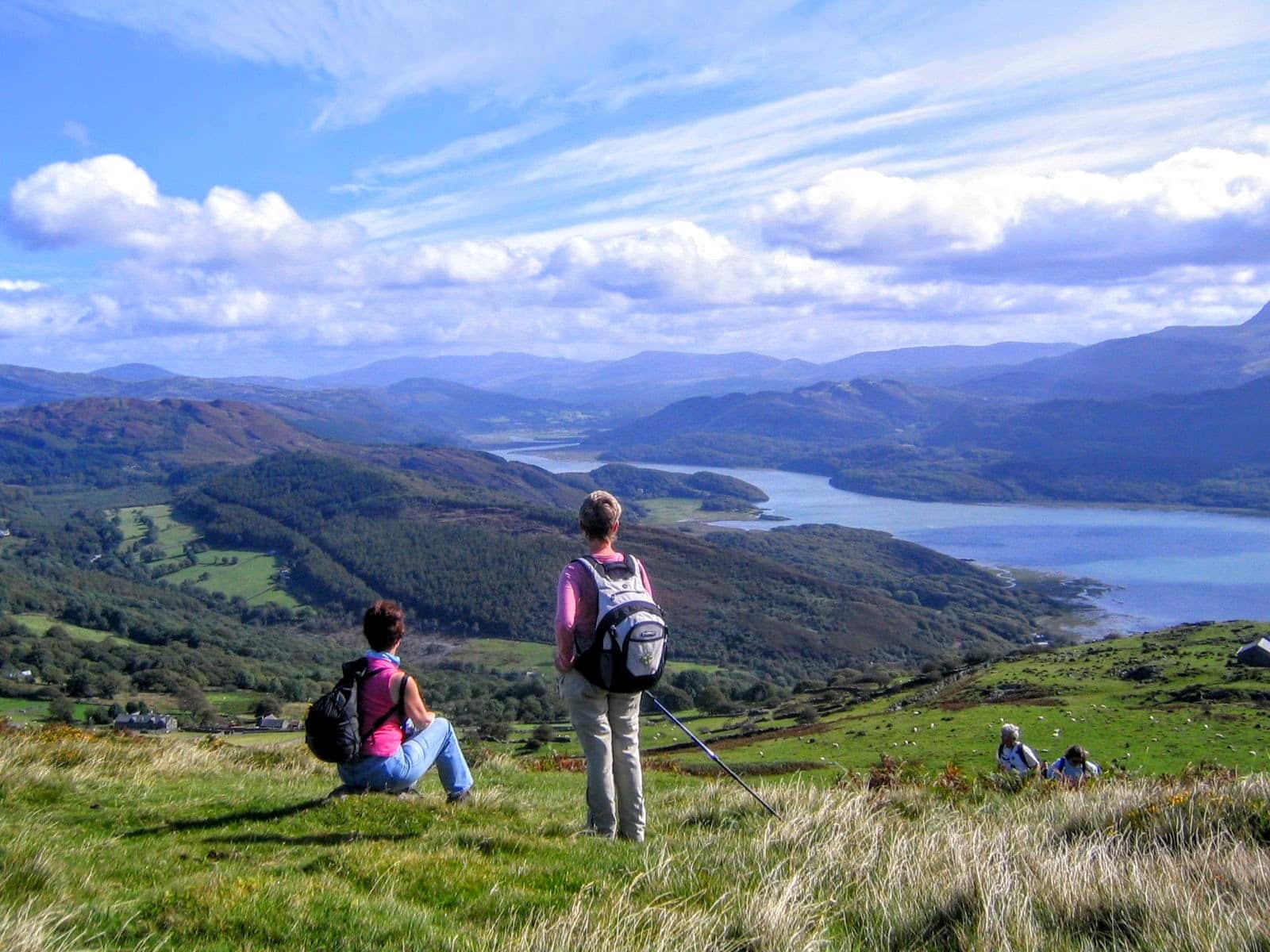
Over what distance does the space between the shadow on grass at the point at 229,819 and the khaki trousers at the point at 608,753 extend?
1891 mm

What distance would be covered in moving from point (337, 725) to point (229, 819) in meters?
1.00

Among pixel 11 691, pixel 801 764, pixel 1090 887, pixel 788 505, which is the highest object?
pixel 1090 887

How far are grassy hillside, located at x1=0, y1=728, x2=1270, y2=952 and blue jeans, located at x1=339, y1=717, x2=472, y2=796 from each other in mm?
200

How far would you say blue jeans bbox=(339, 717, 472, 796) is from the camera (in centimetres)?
675

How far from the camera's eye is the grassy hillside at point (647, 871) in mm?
3793

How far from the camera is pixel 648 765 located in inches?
675

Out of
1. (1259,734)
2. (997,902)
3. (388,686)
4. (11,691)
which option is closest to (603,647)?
(388,686)

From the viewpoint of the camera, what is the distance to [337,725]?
654 cm

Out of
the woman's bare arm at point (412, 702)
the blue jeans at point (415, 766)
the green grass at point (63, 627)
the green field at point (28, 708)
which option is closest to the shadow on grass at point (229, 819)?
the blue jeans at point (415, 766)

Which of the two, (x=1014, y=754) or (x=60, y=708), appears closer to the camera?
(x=1014, y=754)

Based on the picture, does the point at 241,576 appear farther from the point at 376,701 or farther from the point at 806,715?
the point at 376,701

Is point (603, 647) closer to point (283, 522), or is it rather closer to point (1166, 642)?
point (1166, 642)

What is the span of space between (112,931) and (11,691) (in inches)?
2119

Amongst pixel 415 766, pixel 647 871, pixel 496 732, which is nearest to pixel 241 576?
pixel 496 732
